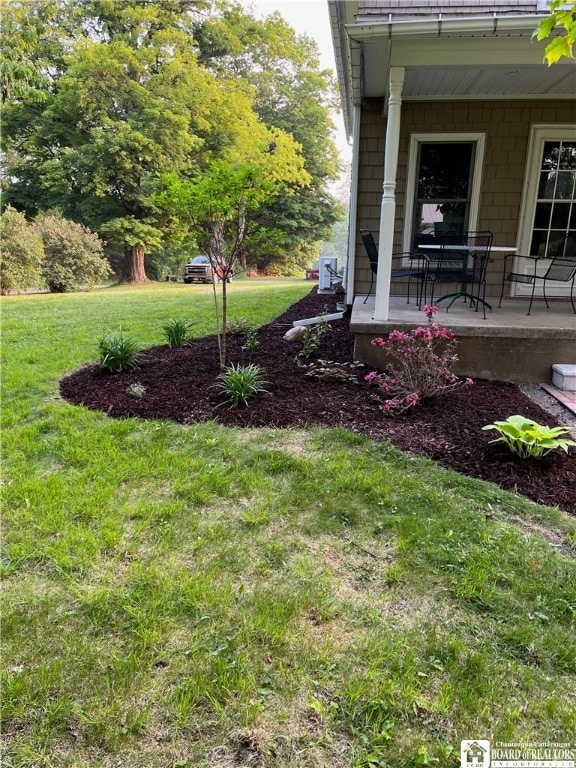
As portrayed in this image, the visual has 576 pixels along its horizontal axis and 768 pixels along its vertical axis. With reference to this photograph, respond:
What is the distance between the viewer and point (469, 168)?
5.99 meters

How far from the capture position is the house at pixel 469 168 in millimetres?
4285

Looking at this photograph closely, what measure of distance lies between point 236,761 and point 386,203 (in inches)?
163

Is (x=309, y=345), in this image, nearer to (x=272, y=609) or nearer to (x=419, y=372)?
(x=419, y=372)

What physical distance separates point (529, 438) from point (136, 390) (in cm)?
288

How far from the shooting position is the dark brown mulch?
108 inches

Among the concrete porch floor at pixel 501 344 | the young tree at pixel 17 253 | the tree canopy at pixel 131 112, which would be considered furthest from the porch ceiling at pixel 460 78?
the young tree at pixel 17 253

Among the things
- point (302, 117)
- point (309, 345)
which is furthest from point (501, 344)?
point (302, 117)

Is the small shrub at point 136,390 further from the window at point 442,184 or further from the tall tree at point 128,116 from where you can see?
the tall tree at point 128,116

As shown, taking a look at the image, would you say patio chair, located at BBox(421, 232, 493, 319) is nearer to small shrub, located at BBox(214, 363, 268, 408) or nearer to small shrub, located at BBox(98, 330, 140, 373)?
small shrub, located at BBox(214, 363, 268, 408)

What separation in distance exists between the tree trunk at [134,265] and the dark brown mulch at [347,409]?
15.7m

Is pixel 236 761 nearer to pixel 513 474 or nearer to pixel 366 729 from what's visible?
pixel 366 729

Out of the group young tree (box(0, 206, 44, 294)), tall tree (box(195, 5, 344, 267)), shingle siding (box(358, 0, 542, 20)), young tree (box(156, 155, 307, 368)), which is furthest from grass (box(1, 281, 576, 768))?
tall tree (box(195, 5, 344, 267))

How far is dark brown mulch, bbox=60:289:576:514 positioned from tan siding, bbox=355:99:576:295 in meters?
2.49

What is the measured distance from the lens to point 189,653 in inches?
60.8
